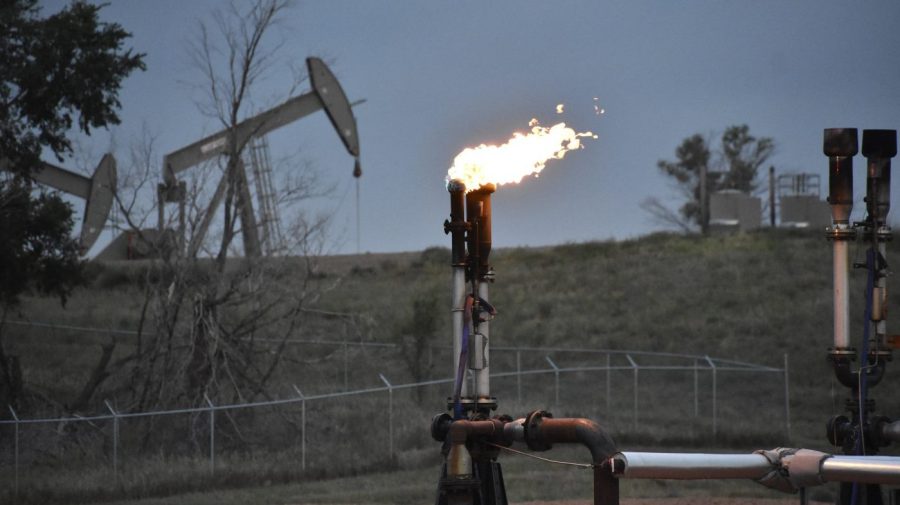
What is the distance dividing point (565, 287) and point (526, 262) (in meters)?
8.23

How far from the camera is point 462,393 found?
883cm

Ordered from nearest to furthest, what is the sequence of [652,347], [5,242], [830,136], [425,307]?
[830,136] → [5,242] → [425,307] → [652,347]

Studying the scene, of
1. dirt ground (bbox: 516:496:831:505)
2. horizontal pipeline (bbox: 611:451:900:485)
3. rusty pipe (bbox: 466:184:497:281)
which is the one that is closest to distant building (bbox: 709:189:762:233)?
dirt ground (bbox: 516:496:831:505)

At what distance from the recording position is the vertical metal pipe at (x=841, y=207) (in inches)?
410

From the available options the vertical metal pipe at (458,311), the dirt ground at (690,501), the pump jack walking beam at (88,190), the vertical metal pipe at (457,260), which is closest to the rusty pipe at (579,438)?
the vertical metal pipe at (458,311)

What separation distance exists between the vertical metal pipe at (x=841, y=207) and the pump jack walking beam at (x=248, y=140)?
58.5 ft

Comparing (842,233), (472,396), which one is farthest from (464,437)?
(842,233)

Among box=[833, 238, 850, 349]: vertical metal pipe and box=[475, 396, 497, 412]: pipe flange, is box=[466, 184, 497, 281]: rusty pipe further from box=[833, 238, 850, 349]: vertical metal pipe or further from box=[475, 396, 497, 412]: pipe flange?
box=[833, 238, 850, 349]: vertical metal pipe

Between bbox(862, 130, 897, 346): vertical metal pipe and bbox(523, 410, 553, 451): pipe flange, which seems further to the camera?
bbox(862, 130, 897, 346): vertical metal pipe

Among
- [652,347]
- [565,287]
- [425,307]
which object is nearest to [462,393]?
[425,307]

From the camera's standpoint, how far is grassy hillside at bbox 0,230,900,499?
23.2m

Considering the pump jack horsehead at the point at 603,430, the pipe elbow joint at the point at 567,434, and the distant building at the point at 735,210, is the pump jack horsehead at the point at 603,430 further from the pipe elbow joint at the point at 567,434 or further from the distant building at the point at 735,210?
the distant building at the point at 735,210

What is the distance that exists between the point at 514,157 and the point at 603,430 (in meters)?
2.96

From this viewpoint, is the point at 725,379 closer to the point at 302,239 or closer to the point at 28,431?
the point at 302,239
